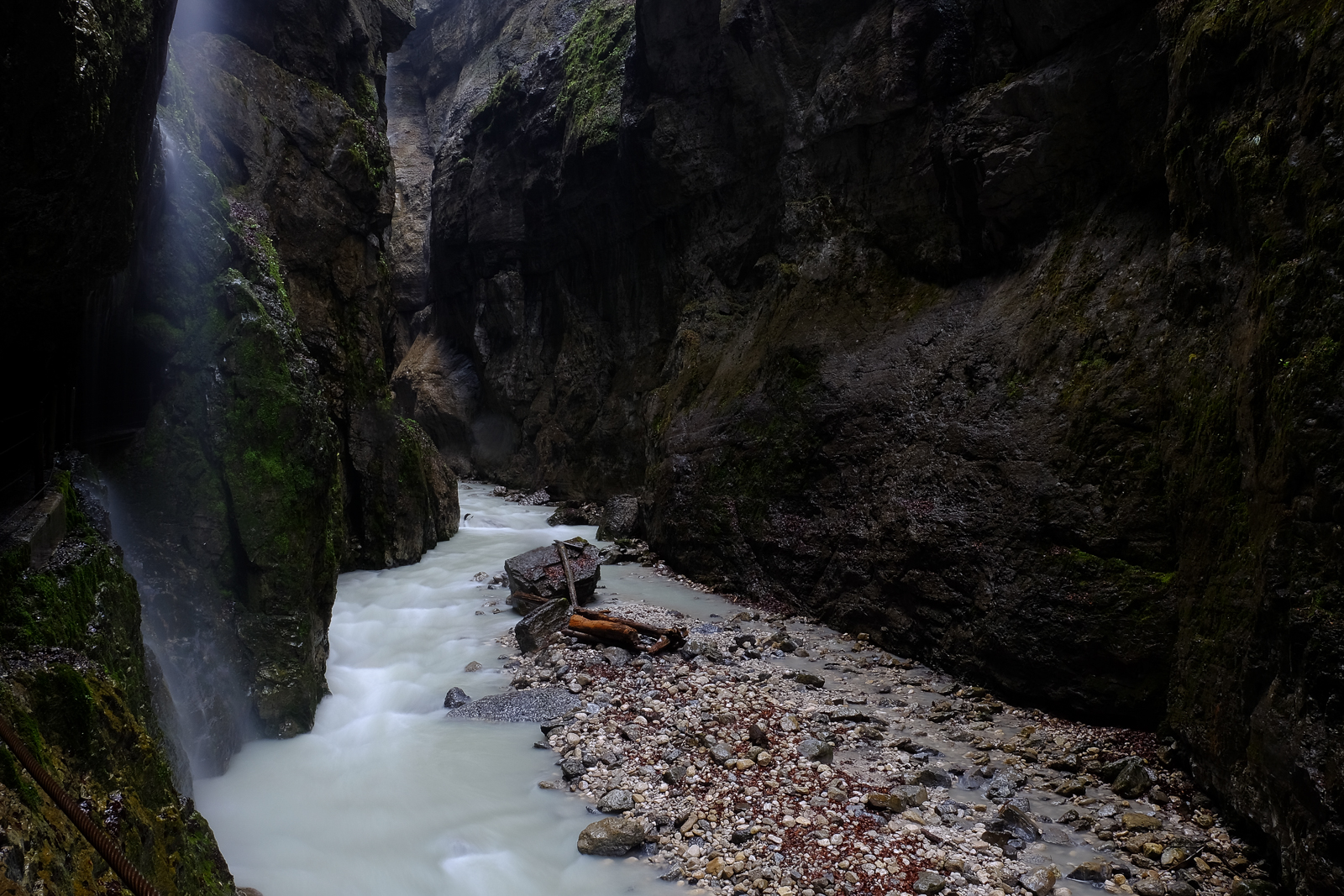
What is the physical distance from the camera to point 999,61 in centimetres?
1014

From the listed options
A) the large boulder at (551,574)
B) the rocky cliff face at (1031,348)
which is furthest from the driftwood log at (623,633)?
the rocky cliff face at (1031,348)

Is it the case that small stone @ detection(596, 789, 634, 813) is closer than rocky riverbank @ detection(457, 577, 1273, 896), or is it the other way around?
rocky riverbank @ detection(457, 577, 1273, 896)

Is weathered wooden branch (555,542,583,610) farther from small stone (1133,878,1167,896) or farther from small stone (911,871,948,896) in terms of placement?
small stone (1133,878,1167,896)

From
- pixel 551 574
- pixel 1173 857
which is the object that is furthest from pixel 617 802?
pixel 551 574

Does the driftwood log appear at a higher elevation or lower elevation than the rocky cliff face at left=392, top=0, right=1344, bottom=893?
lower

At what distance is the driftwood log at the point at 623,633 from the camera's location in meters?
8.98

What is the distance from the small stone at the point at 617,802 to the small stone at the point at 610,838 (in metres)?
0.29

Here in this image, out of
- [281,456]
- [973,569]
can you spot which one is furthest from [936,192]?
[281,456]

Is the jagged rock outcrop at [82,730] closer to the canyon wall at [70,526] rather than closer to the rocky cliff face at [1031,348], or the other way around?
the canyon wall at [70,526]

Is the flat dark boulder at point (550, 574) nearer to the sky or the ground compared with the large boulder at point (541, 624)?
nearer to the sky

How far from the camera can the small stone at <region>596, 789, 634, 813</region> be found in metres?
5.65

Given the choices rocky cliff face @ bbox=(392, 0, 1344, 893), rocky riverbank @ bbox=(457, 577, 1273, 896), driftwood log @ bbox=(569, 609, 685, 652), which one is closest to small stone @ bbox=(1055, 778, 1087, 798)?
rocky riverbank @ bbox=(457, 577, 1273, 896)

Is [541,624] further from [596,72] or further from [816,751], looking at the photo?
[596,72]

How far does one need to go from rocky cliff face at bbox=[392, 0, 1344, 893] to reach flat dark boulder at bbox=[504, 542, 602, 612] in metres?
2.05
